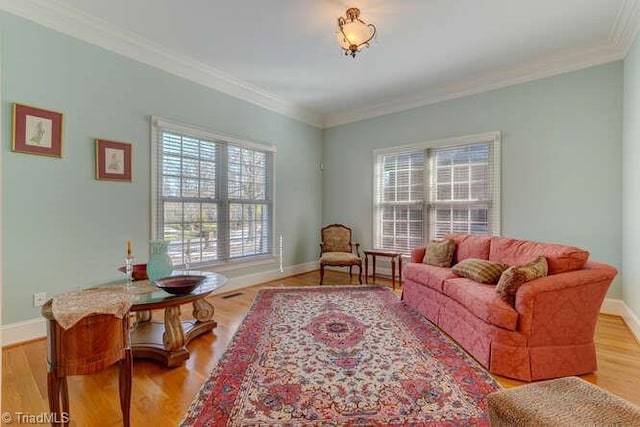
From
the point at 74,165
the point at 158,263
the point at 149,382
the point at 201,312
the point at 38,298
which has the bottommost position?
the point at 149,382

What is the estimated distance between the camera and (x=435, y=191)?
5.06 metres

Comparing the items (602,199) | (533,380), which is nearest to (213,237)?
(533,380)

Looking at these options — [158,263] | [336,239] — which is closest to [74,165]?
[158,263]

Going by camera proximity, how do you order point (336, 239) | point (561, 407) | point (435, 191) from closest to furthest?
point (561, 407) → point (435, 191) → point (336, 239)

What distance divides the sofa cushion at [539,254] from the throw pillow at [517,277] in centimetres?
11

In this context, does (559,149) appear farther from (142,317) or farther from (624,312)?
(142,317)

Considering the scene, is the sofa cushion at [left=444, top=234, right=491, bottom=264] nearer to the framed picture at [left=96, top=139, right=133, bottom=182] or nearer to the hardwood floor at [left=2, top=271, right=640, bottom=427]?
the hardwood floor at [left=2, top=271, right=640, bottom=427]

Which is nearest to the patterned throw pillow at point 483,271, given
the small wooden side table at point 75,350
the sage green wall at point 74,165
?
the small wooden side table at point 75,350

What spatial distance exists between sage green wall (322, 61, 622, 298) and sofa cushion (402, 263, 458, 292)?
1.47 metres

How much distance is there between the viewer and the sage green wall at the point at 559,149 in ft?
12.2

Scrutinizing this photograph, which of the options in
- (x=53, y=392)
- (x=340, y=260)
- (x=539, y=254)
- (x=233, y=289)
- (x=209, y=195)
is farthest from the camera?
(x=340, y=260)

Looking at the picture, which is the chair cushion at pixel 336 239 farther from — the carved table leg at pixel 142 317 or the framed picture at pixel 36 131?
the framed picture at pixel 36 131

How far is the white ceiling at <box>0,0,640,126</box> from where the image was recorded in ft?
10.1

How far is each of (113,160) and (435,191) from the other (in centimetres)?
418
